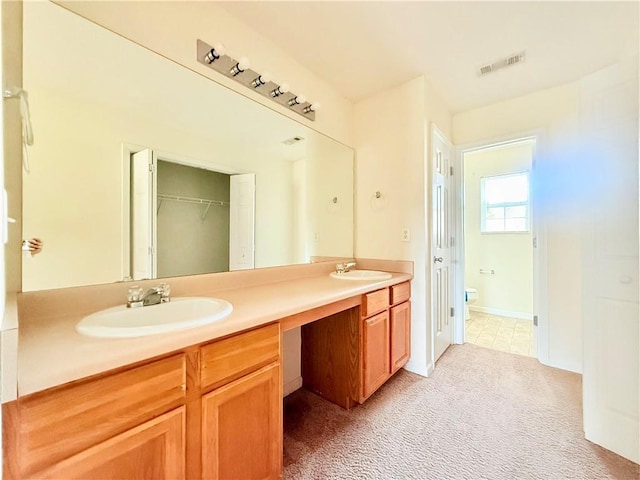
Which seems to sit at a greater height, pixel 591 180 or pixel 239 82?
pixel 239 82

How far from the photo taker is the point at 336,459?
4.51 feet

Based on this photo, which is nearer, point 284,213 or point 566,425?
point 566,425

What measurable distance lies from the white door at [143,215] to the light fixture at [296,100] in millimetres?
1024

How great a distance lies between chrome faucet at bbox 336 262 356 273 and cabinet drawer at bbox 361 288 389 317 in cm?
51

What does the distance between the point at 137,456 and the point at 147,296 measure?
60 cm

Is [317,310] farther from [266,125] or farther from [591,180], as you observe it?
[591,180]

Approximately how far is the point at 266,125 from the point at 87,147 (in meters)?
1.03

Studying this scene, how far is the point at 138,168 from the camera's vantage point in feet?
4.26

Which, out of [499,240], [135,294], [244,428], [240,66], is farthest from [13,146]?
[499,240]

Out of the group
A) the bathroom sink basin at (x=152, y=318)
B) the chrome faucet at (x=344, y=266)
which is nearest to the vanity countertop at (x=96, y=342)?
the bathroom sink basin at (x=152, y=318)

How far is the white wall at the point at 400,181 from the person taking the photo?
220cm

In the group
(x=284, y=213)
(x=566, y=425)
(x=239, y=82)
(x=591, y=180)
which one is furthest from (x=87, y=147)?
(x=566, y=425)

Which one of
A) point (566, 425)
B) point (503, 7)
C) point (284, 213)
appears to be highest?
point (503, 7)

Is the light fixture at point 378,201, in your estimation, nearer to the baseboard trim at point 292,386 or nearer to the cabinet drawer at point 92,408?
the baseboard trim at point 292,386
